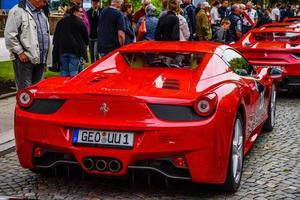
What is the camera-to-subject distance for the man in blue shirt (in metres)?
10.1

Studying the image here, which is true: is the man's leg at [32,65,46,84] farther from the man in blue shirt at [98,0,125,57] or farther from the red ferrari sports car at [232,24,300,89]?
the red ferrari sports car at [232,24,300,89]

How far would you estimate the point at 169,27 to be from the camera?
10.9 m

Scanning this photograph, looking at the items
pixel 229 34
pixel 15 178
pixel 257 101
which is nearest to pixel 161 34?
pixel 229 34

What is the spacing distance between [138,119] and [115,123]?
0.18 m

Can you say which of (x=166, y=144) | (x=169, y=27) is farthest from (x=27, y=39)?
(x=169, y=27)

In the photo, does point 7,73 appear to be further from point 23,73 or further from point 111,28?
point 23,73

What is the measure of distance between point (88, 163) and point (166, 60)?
1.60 meters

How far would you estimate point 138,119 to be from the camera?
471 centimetres

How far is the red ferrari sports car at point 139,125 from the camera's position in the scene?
4.65 metres

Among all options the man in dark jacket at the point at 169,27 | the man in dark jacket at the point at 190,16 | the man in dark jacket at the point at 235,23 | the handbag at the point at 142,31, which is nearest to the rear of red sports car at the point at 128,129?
the man in dark jacket at the point at 169,27

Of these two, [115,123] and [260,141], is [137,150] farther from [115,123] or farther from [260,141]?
[260,141]

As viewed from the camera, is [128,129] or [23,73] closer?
[128,129]

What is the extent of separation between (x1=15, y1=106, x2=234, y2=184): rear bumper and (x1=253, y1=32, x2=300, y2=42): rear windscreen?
700 cm

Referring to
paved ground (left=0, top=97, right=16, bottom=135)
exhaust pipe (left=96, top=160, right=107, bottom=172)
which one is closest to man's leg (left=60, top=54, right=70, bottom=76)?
paved ground (left=0, top=97, right=16, bottom=135)
